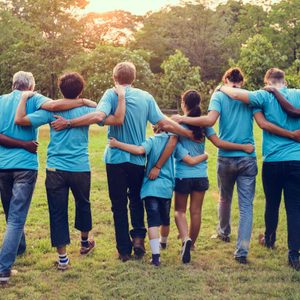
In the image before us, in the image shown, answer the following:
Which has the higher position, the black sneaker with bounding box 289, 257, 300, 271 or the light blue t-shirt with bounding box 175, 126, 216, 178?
the light blue t-shirt with bounding box 175, 126, 216, 178

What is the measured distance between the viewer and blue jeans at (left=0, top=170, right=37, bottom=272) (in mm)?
4527

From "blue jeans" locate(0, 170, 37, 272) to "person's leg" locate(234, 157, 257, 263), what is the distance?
2.03 m

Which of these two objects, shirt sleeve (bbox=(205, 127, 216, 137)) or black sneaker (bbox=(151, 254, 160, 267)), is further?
shirt sleeve (bbox=(205, 127, 216, 137))

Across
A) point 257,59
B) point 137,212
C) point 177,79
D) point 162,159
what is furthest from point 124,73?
point 177,79

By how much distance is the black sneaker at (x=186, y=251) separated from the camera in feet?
16.2

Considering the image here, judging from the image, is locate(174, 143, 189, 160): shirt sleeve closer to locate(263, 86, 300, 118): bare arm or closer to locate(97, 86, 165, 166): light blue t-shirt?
locate(97, 86, 165, 166): light blue t-shirt

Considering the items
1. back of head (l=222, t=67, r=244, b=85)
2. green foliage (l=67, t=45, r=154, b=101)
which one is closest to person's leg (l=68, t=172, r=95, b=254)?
back of head (l=222, t=67, r=244, b=85)

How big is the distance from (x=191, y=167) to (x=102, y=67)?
20.3 meters

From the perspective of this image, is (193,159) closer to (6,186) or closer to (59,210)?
(59,210)

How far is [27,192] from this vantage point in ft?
15.2

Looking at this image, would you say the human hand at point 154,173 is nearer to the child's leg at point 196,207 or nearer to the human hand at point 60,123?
the child's leg at point 196,207

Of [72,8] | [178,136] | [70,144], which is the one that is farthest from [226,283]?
[72,8]

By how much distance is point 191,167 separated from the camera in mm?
5148

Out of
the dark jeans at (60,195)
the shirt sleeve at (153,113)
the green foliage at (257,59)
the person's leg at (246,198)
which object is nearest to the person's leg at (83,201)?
the dark jeans at (60,195)
